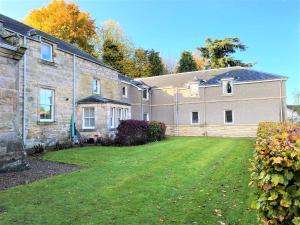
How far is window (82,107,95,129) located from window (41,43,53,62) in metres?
4.36

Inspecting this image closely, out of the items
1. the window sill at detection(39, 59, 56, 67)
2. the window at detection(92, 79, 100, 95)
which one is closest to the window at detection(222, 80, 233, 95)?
the window at detection(92, 79, 100, 95)

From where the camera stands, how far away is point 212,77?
29453 mm

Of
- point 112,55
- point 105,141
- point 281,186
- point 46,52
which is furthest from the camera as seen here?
point 112,55

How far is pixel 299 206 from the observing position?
248 cm

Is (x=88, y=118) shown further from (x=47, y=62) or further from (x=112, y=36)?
(x=112, y=36)

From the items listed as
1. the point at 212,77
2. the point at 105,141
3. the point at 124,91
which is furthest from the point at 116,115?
the point at 212,77

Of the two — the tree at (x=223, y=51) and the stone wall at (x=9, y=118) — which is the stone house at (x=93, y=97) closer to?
the stone wall at (x=9, y=118)

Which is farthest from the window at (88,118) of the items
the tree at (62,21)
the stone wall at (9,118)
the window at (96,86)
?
the tree at (62,21)

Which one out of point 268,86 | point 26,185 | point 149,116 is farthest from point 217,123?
point 26,185

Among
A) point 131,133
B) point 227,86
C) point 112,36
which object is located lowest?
point 131,133

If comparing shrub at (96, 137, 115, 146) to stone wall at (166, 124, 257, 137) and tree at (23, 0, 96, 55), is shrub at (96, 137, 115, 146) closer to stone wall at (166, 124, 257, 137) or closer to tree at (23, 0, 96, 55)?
stone wall at (166, 124, 257, 137)

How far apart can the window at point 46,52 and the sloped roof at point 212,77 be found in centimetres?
1646

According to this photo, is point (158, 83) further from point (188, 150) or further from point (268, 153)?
point (268, 153)

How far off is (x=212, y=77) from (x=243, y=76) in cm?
348
